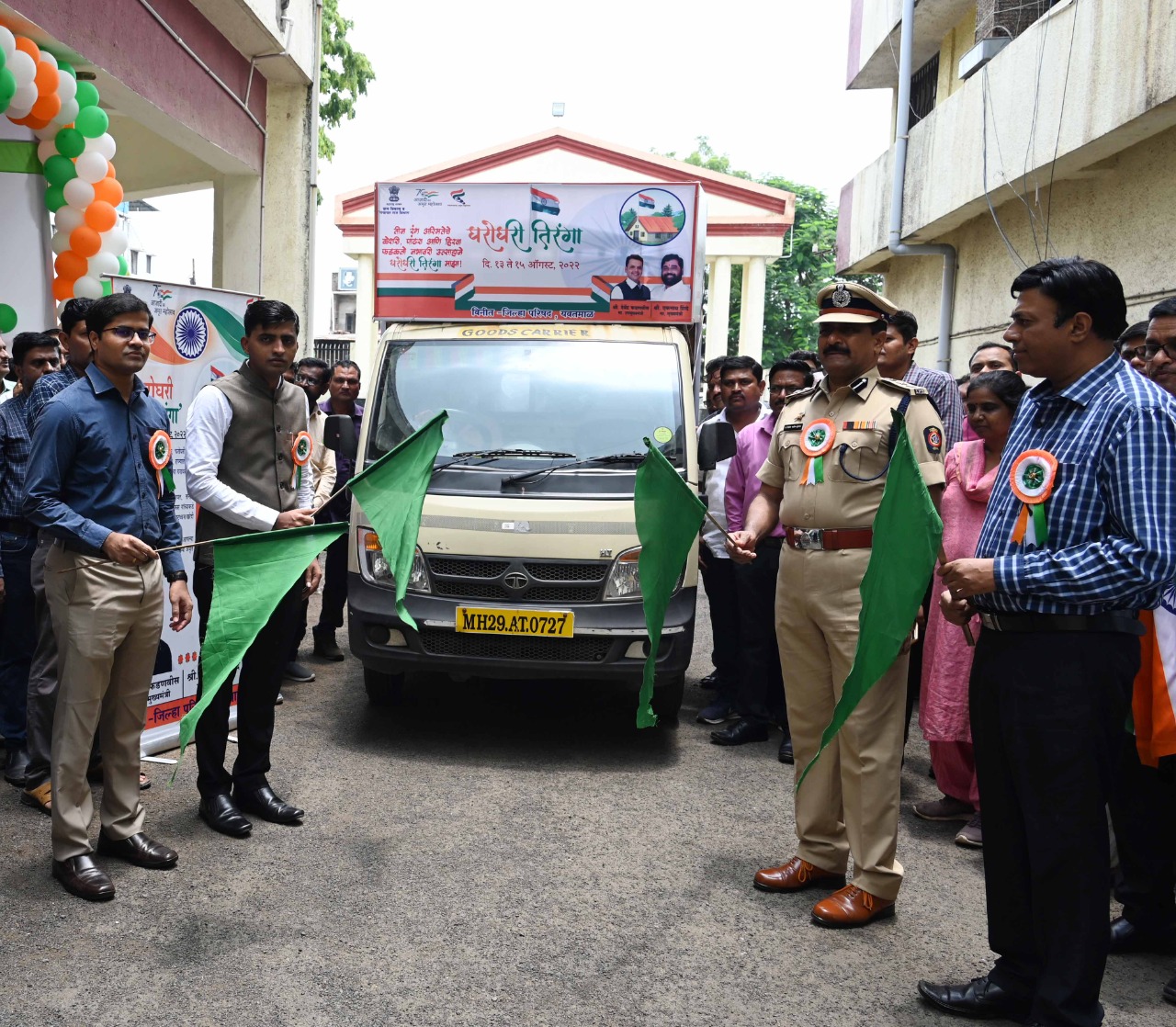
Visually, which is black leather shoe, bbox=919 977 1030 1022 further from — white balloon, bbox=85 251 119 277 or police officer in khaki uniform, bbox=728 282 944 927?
white balloon, bbox=85 251 119 277

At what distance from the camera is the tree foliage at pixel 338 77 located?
63.7ft

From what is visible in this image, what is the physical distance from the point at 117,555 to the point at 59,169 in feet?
14.6

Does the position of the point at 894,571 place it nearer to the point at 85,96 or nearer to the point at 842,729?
the point at 842,729

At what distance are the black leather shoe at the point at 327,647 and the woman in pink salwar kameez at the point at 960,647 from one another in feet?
14.0

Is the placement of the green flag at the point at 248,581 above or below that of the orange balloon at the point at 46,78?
below

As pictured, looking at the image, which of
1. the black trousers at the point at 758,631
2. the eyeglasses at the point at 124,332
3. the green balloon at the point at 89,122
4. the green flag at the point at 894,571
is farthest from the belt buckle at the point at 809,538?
the green balloon at the point at 89,122

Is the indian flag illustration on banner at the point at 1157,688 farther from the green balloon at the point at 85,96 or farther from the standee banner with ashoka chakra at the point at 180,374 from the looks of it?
the green balloon at the point at 85,96

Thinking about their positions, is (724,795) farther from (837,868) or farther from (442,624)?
(442,624)

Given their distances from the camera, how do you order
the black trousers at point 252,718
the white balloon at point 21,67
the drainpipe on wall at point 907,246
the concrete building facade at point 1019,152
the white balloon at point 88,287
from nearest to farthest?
the black trousers at point 252,718 → the white balloon at point 21,67 → the white balloon at point 88,287 → the concrete building facade at point 1019,152 → the drainpipe on wall at point 907,246

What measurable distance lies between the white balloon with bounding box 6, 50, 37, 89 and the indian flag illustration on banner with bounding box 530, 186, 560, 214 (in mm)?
2951

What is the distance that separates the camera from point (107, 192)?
755 cm

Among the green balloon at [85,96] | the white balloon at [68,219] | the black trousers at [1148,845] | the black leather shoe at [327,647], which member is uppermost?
the green balloon at [85,96]

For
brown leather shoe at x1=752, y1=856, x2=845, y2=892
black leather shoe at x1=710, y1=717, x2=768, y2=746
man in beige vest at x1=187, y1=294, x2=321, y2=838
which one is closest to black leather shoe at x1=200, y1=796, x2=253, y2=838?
man in beige vest at x1=187, y1=294, x2=321, y2=838

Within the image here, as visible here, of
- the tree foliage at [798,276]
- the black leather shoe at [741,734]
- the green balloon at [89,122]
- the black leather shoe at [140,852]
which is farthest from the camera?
the tree foliage at [798,276]
